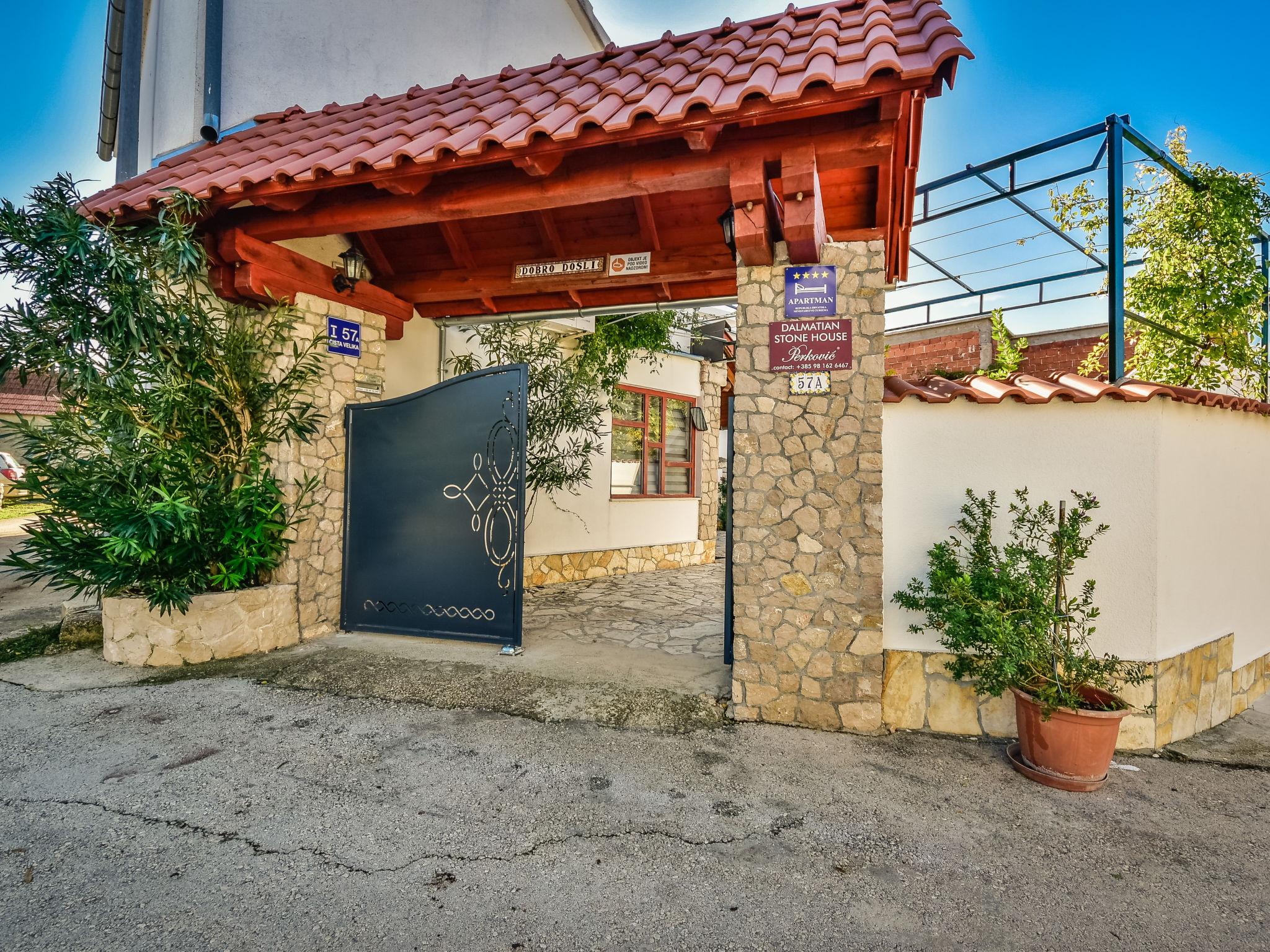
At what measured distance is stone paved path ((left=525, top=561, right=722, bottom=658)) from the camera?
17.7ft

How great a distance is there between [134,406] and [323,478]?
1340 millimetres

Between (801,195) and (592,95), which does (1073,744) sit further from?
(592,95)

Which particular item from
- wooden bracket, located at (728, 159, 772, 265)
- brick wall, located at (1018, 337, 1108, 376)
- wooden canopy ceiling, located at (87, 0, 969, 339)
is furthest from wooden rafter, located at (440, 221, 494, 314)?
brick wall, located at (1018, 337, 1108, 376)

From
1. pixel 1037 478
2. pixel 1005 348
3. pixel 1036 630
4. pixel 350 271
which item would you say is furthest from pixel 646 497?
pixel 1036 630

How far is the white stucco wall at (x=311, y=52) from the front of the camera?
6555 millimetres

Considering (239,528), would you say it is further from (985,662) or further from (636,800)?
(985,662)

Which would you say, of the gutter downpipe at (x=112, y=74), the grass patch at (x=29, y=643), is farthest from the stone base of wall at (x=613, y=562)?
the gutter downpipe at (x=112, y=74)

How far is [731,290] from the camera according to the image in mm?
5898

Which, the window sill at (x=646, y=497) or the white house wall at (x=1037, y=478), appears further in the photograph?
the window sill at (x=646, y=497)

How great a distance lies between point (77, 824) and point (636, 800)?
2.31 metres

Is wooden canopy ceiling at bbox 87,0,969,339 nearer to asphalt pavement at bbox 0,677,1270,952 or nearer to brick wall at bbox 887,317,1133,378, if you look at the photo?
asphalt pavement at bbox 0,677,1270,952

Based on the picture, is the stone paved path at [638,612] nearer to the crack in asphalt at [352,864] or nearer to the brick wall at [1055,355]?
the crack in asphalt at [352,864]

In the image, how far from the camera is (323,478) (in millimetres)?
5164

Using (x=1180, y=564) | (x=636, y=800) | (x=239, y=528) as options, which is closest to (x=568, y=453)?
(x=239, y=528)
